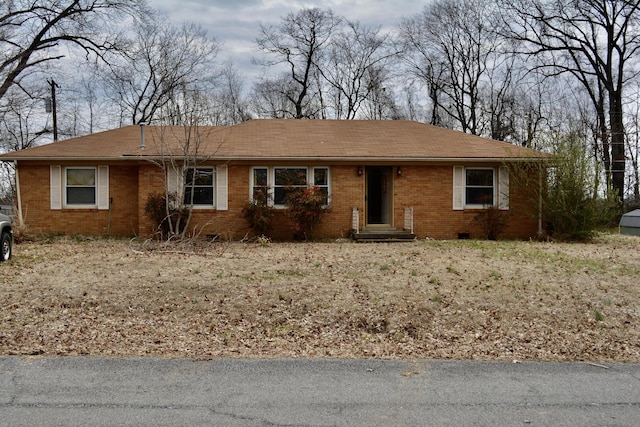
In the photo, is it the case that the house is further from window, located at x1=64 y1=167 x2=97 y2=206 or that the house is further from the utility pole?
the utility pole

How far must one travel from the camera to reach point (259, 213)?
52.1 ft

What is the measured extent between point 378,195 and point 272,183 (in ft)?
13.6

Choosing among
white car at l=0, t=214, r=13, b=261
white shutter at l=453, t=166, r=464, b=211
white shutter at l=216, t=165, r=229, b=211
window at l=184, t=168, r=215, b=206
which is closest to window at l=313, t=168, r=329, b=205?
white shutter at l=216, t=165, r=229, b=211

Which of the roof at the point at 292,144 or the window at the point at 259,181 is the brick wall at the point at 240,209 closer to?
the window at the point at 259,181

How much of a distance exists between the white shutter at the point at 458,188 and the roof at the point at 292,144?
1.85 ft

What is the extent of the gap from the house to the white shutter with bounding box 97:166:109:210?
0.03 metres

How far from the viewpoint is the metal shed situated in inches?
789

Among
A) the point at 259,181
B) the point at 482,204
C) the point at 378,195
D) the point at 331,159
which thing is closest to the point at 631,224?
the point at 482,204

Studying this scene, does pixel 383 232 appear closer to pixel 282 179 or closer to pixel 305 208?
pixel 305 208

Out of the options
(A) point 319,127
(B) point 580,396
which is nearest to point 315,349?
(B) point 580,396

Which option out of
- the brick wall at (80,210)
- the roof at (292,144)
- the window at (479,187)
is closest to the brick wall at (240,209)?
the brick wall at (80,210)

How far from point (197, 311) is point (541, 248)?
10181 mm

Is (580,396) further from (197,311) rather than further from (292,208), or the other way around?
(292,208)

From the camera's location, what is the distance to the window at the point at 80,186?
55.9 ft
